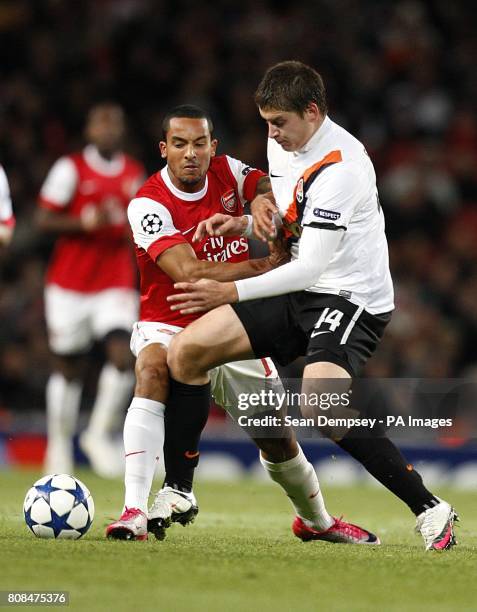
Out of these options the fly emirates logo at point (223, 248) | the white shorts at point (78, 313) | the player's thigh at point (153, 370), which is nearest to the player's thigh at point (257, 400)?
the player's thigh at point (153, 370)

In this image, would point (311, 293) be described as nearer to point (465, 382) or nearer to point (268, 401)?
point (268, 401)

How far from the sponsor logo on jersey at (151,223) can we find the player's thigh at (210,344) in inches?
18.9

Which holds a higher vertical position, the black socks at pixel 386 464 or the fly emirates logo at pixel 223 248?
the fly emirates logo at pixel 223 248

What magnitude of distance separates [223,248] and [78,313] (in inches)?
161

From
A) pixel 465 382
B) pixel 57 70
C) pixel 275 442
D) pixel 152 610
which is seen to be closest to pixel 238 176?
pixel 275 442

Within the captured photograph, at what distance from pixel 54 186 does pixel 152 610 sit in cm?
642

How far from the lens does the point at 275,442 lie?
19.2ft

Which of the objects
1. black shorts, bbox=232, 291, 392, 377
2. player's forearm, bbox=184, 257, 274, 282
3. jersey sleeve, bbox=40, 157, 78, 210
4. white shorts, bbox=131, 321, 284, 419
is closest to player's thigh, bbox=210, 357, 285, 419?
white shorts, bbox=131, 321, 284, 419

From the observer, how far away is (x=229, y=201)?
623 cm

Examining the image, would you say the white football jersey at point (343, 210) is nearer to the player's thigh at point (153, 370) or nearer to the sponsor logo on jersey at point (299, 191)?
the sponsor logo on jersey at point (299, 191)

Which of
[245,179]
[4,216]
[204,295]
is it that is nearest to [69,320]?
[4,216]

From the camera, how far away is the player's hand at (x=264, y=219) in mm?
5637

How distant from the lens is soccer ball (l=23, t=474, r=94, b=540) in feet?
17.9

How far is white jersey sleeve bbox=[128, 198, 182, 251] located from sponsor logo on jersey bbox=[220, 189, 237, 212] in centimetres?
42
